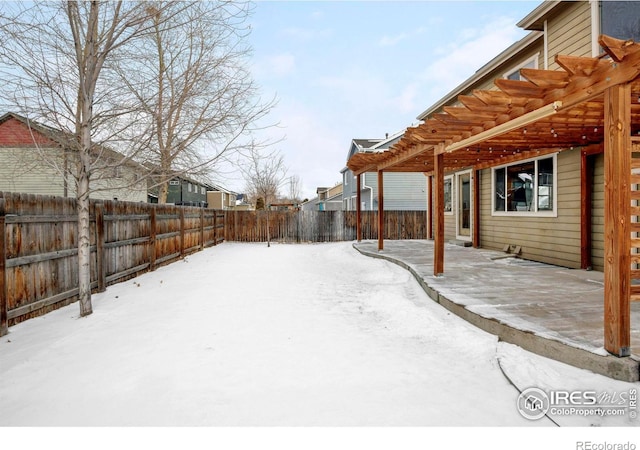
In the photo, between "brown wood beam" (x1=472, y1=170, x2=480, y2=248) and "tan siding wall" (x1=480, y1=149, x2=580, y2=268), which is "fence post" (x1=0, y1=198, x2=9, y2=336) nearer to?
"tan siding wall" (x1=480, y1=149, x2=580, y2=268)

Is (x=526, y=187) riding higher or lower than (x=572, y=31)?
lower

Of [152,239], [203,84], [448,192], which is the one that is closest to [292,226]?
[448,192]

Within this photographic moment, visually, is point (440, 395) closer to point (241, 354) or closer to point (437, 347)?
point (437, 347)

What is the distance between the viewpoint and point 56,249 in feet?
16.1

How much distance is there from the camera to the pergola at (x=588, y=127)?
9.07 feet

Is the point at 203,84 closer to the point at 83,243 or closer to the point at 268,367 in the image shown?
the point at 83,243

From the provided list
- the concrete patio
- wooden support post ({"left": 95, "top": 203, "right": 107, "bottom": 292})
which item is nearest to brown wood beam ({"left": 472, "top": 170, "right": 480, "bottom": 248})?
the concrete patio

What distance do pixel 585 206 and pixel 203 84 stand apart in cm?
675

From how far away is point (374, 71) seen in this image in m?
15.8

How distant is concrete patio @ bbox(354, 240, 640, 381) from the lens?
290 cm

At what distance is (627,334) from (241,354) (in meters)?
3.15

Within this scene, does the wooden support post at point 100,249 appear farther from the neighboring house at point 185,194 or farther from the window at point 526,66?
the neighboring house at point 185,194

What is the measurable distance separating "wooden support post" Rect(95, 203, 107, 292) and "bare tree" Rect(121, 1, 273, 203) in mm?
1228

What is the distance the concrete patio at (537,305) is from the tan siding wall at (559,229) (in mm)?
324
